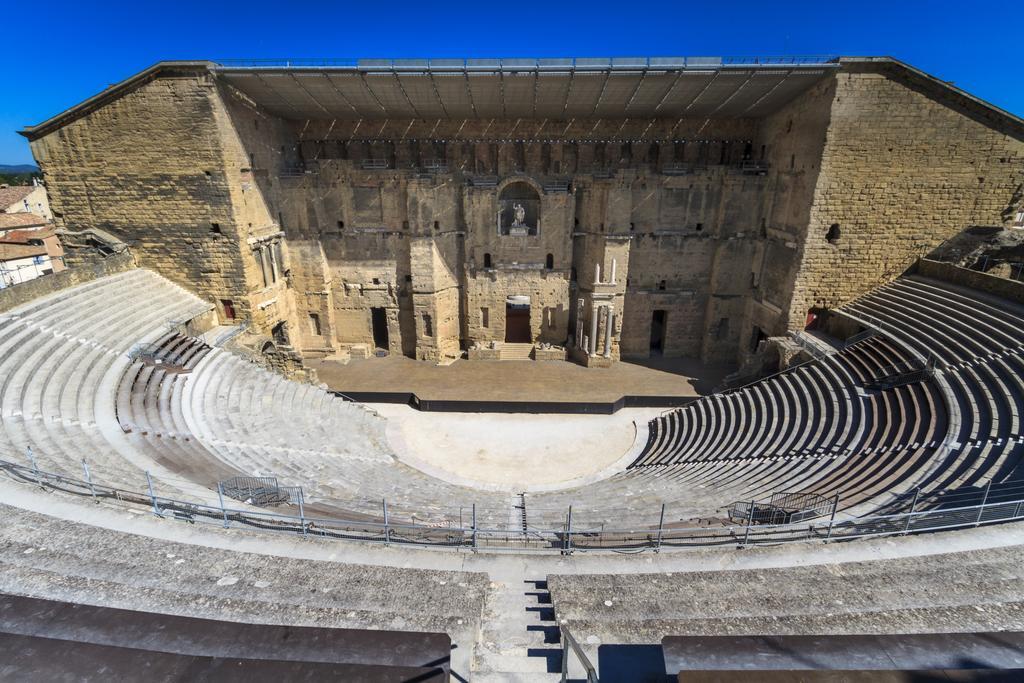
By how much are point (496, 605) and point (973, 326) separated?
60.9ft

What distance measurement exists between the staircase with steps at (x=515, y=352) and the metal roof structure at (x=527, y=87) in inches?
477

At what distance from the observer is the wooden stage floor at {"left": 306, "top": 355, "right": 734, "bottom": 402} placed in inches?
907

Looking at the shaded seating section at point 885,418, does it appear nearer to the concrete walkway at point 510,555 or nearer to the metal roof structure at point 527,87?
the concrete walkway at point 510,555

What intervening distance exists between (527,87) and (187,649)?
23.2 meters

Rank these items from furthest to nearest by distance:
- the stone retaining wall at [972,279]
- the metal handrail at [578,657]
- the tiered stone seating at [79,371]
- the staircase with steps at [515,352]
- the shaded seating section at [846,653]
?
the staircase with steps at [515,352] < the stone retaining wall at [972,279] < the tiered stone seating at [79,371] < the shaded seating section at [846,653] < the metal handrail at [578,657]

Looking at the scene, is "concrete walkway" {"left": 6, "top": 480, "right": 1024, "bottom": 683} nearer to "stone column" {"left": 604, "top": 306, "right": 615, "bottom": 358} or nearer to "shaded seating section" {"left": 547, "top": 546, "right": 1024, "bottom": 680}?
"shaded seating section" {"left": 547, "top": 546, "right": 1024, "bottom": 680}

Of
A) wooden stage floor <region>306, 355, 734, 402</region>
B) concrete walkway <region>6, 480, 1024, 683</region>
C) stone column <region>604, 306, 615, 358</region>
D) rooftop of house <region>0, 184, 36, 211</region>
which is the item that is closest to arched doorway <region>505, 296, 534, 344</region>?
wooden stage floor <region>306, 355, 734, 402</region>

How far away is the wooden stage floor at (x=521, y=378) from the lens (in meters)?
23.0

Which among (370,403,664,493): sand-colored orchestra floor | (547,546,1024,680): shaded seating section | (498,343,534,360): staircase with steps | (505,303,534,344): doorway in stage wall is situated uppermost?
(547,546,1024,680): shaded seating section

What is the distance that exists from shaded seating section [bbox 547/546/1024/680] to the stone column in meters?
18.7

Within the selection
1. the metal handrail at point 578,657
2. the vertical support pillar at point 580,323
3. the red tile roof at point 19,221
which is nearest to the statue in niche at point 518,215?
the vertical support pillar at point 580,323

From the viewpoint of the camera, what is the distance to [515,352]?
27.3 metres

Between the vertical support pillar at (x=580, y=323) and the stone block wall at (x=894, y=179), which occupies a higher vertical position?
the stone block wall at (x=894, y=179)

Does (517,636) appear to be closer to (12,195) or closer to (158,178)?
(158,178)
